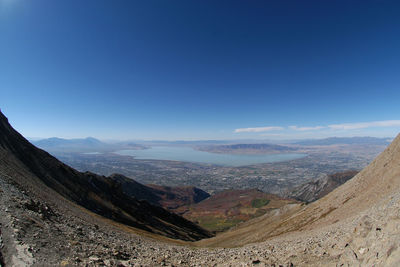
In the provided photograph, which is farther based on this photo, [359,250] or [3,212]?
[3,212]

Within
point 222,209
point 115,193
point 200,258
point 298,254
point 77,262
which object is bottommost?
point 222,209

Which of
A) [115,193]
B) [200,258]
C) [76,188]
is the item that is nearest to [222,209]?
[115,193]

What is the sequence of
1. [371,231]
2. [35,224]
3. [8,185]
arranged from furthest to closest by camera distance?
[8,185], [35,224], [371,231]

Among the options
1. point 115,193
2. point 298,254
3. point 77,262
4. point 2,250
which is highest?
point 2,250

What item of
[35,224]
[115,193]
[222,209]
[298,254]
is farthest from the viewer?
[222,209]

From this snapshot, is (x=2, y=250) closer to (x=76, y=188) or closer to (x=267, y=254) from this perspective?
(x=267, y=254)

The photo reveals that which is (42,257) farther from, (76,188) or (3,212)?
(76,188)

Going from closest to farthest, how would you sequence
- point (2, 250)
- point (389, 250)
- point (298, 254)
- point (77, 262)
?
point (389, 250), point (2, 250), point (77, 262), point (298, 254)

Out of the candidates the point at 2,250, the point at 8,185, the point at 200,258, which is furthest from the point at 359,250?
the point at 8,185

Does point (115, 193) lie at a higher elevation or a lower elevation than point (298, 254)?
lower
